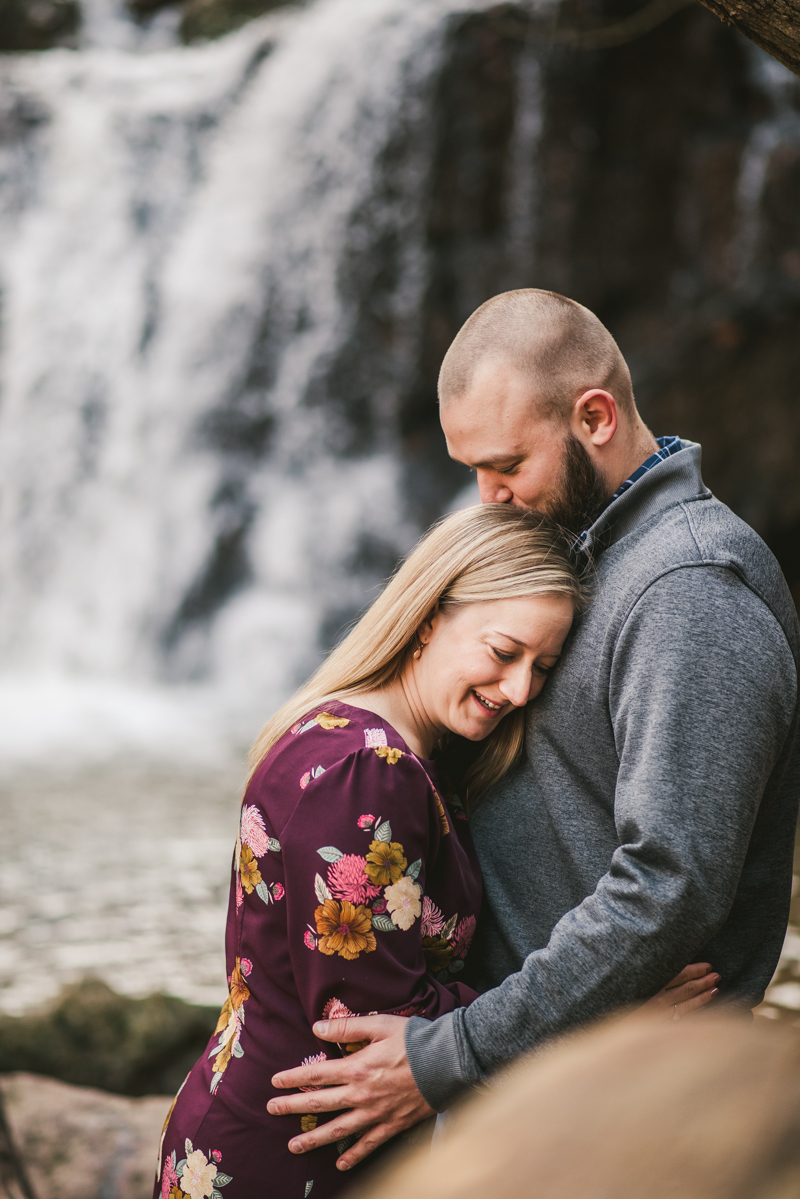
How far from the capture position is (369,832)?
133 centimetres

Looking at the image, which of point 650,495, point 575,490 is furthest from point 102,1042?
point 650,495

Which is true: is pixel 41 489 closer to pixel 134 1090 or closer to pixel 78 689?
pixel 78 689

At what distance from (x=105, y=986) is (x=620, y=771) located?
233cm

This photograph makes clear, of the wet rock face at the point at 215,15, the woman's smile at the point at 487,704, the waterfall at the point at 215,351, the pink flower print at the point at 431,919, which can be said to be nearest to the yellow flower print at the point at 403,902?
the pink flower print at the point at 431,919

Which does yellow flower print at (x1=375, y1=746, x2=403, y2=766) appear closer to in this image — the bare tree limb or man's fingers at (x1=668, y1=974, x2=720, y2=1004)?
man's fingers at (x1=668, y1=974, x2=720, y2=1004)

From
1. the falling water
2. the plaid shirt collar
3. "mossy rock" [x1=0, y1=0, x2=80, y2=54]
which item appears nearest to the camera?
the plaid shirt collar

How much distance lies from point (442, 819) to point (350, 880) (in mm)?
206

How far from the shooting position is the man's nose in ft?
5.91

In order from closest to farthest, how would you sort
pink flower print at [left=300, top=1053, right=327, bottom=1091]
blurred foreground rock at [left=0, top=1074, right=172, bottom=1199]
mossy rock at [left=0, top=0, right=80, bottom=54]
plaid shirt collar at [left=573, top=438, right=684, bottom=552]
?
pink flower print at [left=300, top=1053, right=327, bottom=1091] → plaid shirt collar at [left=573, top=438, right=684, bottom=552] → blurred foreground rock at [left=0, top=1074, right=172, bottom=1199] → mossy rock at [left=0, top=0, right=80, bottom=54]

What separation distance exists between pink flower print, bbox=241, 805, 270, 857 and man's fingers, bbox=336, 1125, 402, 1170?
1.29 ft

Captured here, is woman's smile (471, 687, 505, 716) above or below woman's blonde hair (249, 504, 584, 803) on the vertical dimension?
below

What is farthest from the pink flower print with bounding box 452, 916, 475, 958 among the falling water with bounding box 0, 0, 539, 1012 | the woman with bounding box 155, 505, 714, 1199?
the falling water with bounding box 0, 0, 539, 1012

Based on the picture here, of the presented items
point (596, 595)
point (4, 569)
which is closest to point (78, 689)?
point (4, 569)

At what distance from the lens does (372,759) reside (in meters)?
1.37
